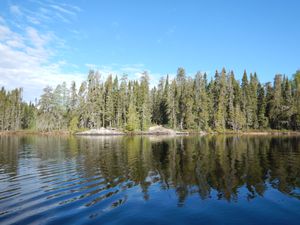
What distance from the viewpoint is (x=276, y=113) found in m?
103

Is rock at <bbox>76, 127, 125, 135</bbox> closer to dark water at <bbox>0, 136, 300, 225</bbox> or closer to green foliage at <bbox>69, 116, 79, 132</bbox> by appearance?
green foliage at <bbox>69, 116, 79, 132</bbox>

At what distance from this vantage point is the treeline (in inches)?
4026

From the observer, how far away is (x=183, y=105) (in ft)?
343

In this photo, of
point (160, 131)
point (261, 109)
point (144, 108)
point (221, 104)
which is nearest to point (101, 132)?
point (144, 108)

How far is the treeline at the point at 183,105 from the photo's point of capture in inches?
4026

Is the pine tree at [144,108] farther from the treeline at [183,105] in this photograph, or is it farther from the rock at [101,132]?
the rock at [101,132]

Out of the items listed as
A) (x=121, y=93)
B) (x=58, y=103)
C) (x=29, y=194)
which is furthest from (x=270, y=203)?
(x=58, y=103)

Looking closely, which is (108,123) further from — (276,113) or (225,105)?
(276,113)

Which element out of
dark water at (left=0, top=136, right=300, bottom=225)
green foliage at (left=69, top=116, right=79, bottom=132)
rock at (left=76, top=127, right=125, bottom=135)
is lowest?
dark water at (left=0, top=136, right=300, bottom=225)

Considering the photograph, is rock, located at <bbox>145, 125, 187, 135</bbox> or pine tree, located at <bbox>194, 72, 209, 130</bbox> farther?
pine tree, located at <bbox>194, 72, 209, 130</bbox>

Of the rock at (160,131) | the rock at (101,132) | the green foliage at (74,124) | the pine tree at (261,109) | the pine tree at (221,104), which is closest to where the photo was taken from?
the rock at (101,132)

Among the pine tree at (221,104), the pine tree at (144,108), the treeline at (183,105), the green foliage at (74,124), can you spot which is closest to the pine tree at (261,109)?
the treeline at (183,105)

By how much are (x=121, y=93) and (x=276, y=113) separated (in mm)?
68653

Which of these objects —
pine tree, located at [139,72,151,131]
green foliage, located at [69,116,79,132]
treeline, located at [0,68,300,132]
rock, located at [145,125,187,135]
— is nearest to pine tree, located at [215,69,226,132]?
treeline, located at [0,68,300,132]
